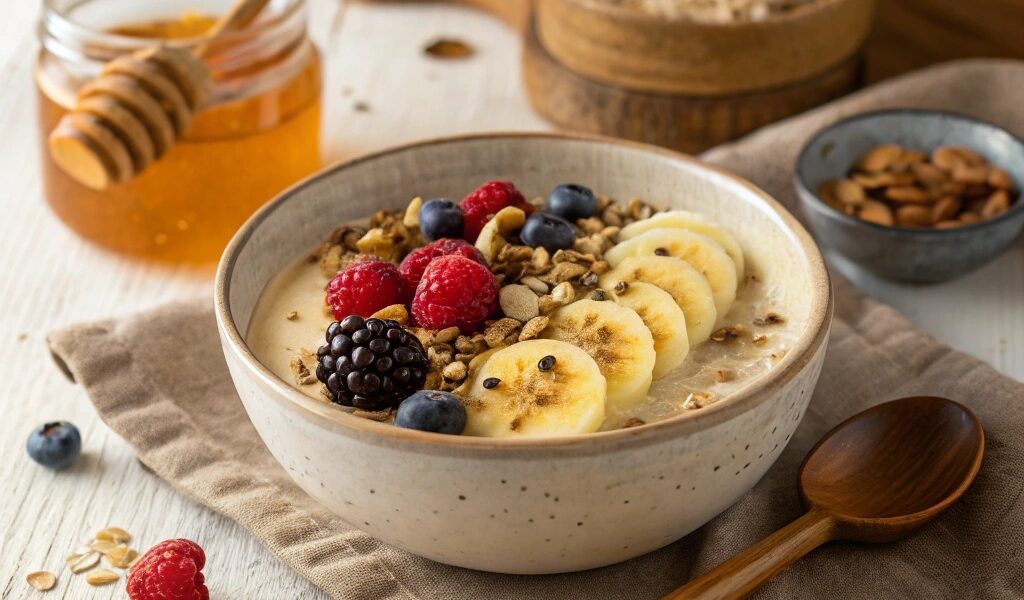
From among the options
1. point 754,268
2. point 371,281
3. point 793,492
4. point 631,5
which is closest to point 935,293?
point 754,268

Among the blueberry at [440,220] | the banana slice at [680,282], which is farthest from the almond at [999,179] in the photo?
the blueberry at [440,220]

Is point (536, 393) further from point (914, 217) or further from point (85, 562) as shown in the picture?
point (914, 217)

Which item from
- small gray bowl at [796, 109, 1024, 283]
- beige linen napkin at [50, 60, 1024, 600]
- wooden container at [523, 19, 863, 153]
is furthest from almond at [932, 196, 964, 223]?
wooden container at [523, 19, 863, 153]

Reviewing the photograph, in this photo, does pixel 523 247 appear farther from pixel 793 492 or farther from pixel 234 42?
pixel 234 42

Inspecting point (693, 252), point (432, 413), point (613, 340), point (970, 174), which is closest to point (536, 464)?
point (432, 413)

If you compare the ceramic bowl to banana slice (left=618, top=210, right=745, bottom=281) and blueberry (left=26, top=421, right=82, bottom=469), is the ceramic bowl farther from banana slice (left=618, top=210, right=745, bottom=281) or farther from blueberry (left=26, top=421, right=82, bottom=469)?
blueberry (left=26, top=421, right=82, bottom=469)

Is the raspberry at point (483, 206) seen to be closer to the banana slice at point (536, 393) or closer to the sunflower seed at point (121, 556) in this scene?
the banana slice at point (536, 393)
